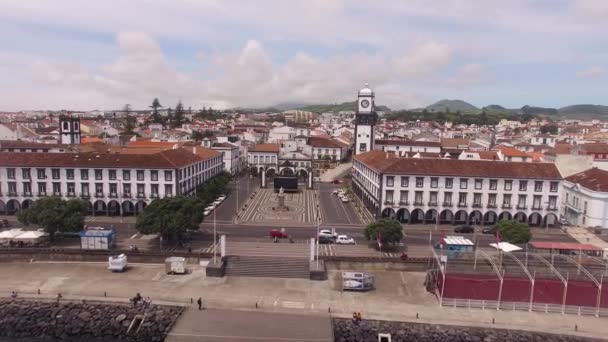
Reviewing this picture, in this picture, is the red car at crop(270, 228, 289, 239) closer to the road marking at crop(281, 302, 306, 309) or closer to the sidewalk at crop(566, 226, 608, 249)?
the road marking at crop(281, 302, 306, 309)

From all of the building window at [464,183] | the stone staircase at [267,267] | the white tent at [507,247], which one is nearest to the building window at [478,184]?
the building window at [464,183]

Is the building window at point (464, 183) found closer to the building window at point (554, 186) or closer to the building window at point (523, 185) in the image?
the building window at point (523, 185)

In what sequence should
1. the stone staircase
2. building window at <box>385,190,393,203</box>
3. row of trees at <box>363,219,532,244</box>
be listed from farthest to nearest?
building window at <box>385,190,393,203</box>
row of trees at <box>363,219,532,244</box>
the stone staircase

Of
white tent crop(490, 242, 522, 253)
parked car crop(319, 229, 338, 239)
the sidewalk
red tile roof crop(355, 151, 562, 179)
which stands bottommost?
the sidewalk

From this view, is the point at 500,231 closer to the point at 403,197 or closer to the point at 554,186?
the point at 403,197

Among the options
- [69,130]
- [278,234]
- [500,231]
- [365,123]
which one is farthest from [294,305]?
[69,130]

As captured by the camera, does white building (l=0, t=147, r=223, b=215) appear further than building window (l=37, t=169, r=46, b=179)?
No

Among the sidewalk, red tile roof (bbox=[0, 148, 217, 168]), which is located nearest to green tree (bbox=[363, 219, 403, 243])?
the sidewalk
